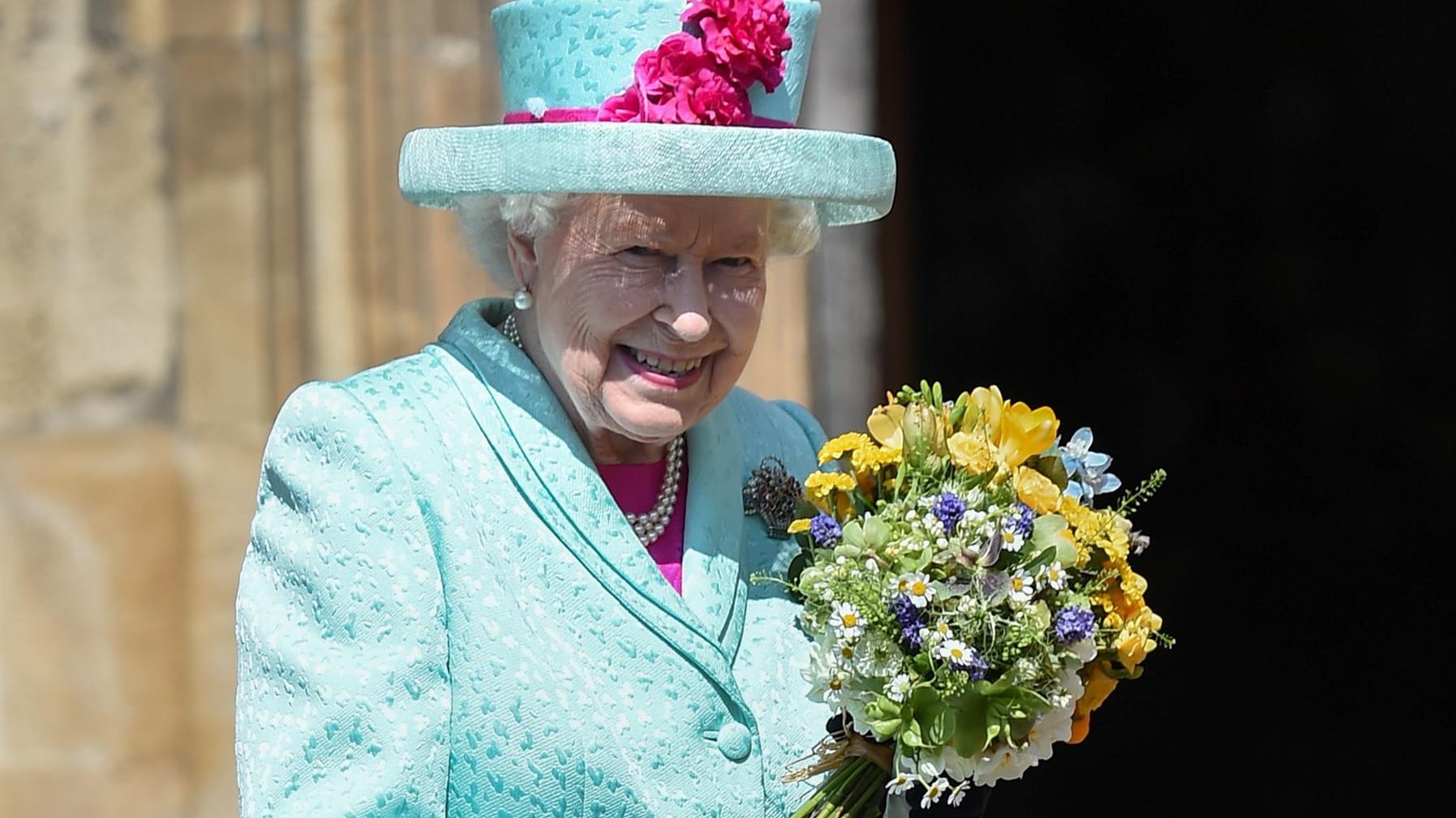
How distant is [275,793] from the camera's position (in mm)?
2117

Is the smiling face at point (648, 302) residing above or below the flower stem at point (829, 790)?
above

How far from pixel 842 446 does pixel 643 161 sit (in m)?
0.40

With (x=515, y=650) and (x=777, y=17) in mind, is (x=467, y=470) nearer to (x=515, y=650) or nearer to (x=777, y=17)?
(x=515, y=650)

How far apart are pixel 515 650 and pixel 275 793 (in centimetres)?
28

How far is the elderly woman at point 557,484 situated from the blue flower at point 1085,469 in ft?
1.18

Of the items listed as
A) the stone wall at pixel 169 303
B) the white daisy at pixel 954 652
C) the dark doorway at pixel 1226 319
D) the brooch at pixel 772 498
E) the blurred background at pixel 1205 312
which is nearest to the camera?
the white daisy at pixel 954 652

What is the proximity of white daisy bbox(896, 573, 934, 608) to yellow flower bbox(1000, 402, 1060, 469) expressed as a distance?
0.20 m

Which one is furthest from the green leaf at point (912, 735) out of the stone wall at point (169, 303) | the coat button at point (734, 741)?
the stone wall at point (169, 303)

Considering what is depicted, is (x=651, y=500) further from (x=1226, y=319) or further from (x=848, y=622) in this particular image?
(x=1226, y=319)

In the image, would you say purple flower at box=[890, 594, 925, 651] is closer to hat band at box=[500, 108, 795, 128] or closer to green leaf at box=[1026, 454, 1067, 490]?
green leaf at box=[1026, 454, 1067, 490]

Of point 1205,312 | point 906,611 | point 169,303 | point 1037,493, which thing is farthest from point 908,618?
point 1205,312

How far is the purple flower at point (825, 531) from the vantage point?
2.24 metres

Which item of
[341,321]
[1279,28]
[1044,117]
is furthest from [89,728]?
[1279,28]

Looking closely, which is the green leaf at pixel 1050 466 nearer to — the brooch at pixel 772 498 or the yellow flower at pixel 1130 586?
the yellow flower at pixel 1130 586
